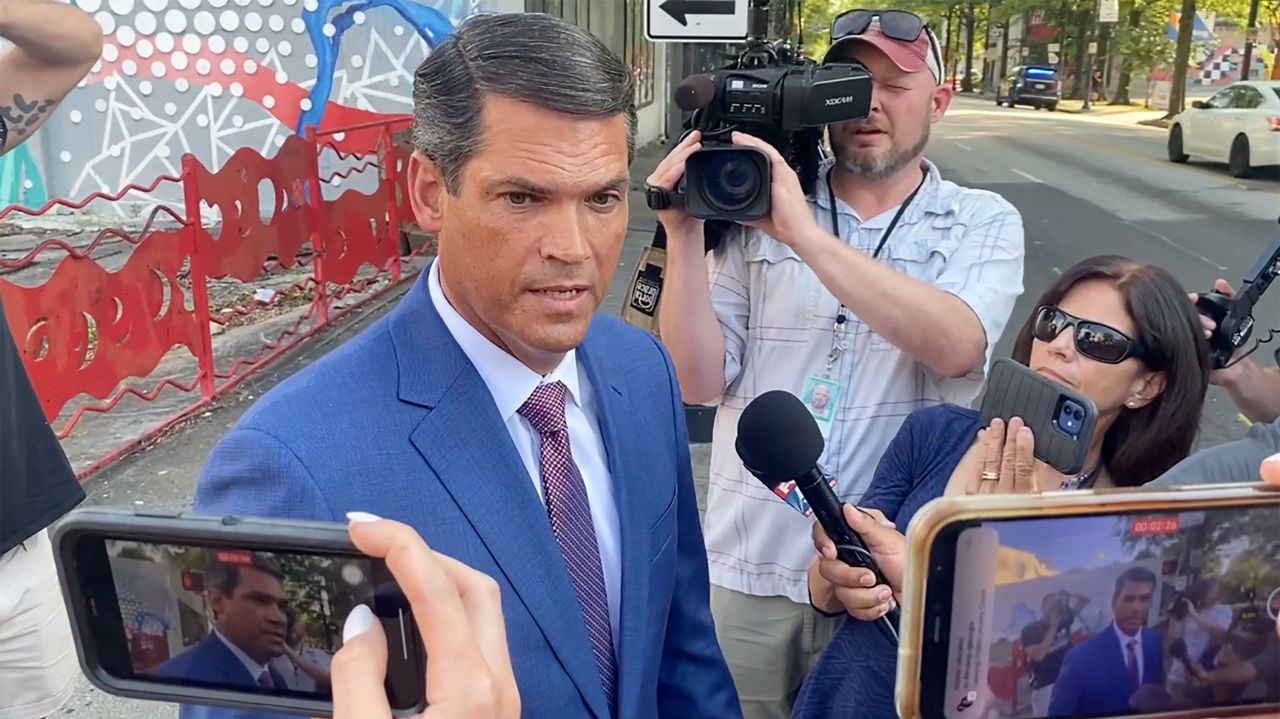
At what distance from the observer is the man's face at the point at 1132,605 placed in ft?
3.83

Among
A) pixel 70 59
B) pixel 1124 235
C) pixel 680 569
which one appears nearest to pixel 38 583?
pixel 70 59

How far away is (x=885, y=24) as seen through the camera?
2.26 meters

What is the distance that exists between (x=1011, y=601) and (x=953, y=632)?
7 centimetres

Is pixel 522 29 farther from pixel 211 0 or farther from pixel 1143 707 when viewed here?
pixel 211 0

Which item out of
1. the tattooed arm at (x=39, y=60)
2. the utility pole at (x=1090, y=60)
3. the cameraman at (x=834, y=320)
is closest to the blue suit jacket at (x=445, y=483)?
the cameraman at (x=834, y=320)

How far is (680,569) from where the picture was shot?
1830 millimetres

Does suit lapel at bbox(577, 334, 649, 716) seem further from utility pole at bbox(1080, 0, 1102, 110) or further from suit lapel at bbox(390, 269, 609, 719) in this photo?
utility pole at bbox(1080, 0, 1102, 110)

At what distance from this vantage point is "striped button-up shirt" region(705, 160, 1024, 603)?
7.36 feet

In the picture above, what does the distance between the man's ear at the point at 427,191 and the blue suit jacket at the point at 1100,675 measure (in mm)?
965

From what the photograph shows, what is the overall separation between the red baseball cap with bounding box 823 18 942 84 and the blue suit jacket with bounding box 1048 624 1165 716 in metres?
1.42

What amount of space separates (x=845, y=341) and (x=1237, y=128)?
56.6ft

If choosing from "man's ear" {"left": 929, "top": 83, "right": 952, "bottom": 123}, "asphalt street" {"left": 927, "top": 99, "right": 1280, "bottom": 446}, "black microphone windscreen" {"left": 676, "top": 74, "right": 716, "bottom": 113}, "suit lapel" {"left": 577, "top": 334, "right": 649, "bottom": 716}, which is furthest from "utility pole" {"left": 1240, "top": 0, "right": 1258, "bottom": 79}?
"suit lapel" {"left": 577, "top": 334, "right": 649, "bottom": 716}

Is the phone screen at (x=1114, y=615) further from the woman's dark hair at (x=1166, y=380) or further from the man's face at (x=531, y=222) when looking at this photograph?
the woman's dark hair at (x=1166, y=380)

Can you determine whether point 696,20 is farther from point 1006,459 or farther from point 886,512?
point 1006,459
